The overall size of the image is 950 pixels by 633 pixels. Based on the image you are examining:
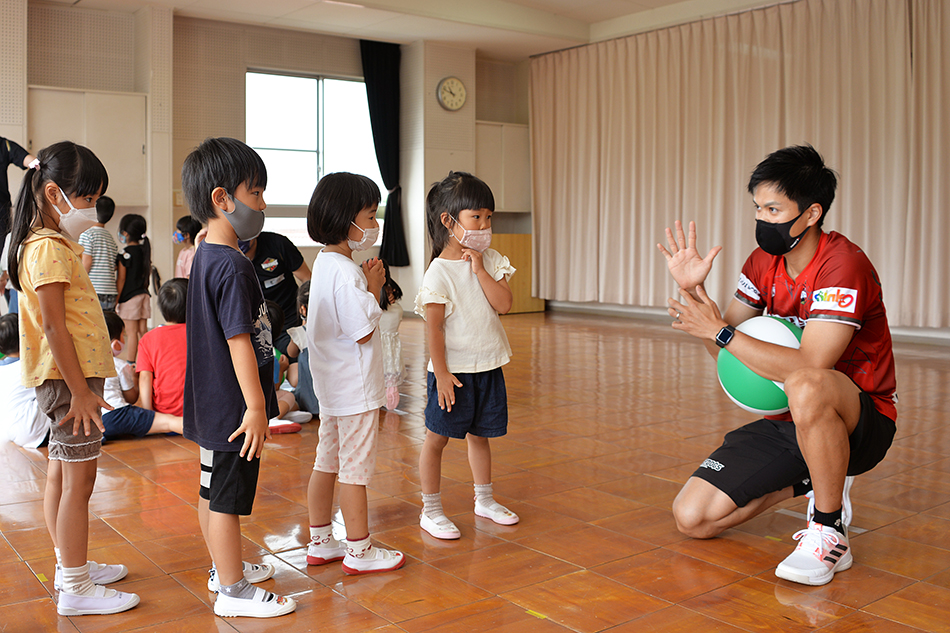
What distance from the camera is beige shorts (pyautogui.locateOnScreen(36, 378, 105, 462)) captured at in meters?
1.92

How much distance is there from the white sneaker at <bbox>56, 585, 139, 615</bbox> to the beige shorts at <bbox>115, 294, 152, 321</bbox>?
4.07 meters

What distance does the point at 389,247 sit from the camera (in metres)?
9.91

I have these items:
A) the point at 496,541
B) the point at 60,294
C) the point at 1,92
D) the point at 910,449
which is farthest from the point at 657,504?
the point at 1,92

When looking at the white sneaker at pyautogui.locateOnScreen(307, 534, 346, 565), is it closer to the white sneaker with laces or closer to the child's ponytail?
the child's ponytail

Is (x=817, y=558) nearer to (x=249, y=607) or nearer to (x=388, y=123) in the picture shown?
(x=249, y=607)

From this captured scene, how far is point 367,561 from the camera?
2.17 meters

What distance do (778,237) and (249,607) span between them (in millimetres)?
1703

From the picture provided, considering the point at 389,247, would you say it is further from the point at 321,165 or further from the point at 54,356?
the point at 54,356

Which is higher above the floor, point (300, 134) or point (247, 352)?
point (300, 134)

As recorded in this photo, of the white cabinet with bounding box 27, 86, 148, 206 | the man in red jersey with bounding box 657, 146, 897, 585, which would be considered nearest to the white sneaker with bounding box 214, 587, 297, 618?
the man in red jersey with bounding box 657, 146, 897, 585

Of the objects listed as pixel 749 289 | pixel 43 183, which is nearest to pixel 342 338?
pixel 43 183

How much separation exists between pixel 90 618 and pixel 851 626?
5.75 ft

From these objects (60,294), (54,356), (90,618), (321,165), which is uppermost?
(321,165)

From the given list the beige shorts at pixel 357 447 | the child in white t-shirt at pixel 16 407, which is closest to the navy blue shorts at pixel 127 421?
the child in white t-shirt at pixel 16 407
